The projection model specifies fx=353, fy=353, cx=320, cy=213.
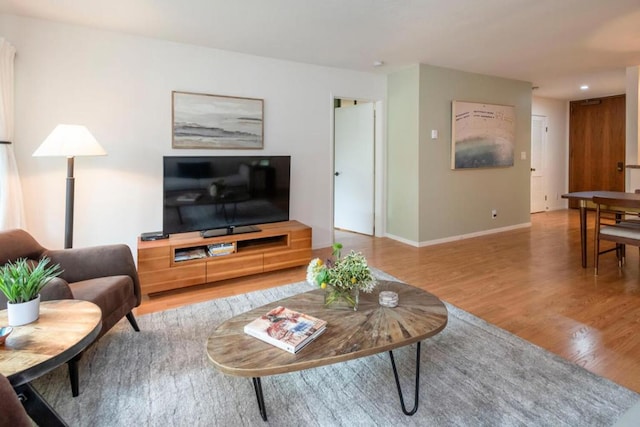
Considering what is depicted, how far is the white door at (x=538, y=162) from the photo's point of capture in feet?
23.3

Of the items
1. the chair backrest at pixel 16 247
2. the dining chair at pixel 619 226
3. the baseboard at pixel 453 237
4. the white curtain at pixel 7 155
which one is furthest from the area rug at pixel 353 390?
the baseboard at pixel 453 237

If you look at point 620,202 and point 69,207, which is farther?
point 620,202

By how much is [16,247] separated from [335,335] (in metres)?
2.09

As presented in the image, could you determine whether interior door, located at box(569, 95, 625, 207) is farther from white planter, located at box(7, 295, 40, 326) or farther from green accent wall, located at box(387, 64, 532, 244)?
white planter, located at box(7, 295, 40, 326)

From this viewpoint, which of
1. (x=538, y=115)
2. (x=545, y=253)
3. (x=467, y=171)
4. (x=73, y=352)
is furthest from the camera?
(x=538, y=115)

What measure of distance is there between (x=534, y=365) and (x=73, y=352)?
224 centimetres

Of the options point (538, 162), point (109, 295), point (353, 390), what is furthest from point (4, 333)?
point (538, 162)

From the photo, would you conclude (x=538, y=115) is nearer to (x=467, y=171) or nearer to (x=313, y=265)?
(x=467, y=171)

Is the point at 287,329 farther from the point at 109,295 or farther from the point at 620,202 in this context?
the point at 620,202

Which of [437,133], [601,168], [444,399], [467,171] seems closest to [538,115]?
[601,168]

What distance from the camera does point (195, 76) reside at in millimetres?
3689

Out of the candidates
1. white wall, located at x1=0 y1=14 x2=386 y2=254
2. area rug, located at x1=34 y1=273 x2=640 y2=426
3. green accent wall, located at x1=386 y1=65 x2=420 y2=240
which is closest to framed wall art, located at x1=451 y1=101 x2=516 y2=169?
green accent wall, located at x1=386 y1=65 x2=420 y2=240

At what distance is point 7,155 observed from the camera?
2.85 meters

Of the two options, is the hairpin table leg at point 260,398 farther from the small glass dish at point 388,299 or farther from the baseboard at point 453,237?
the baseboard at point 453,237
